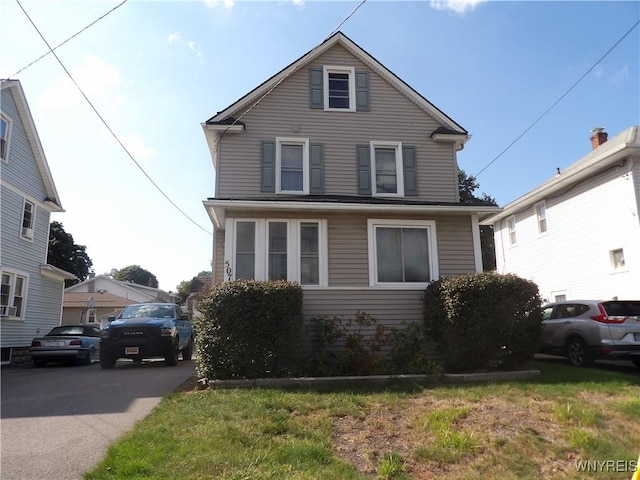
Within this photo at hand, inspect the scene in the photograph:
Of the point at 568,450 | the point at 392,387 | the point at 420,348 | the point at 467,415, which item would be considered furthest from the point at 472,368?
the point at 568,450

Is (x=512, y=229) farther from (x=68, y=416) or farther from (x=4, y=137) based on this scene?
(x=4, y=137)

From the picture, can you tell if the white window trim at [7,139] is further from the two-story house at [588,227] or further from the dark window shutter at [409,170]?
the two-story house at [588,227]

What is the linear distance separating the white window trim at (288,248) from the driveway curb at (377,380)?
302cm

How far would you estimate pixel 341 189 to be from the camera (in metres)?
12.6

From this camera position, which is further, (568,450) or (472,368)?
(472,368)

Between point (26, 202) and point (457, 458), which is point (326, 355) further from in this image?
point (26, 202)

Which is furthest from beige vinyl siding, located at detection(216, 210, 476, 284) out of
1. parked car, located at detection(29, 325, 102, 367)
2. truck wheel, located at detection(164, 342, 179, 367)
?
parked car, located at detection(29, 325, 102, 367)

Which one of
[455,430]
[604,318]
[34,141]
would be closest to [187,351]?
[34,141]

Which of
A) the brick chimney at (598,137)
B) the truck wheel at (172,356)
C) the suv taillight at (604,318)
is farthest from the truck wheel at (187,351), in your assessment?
the brick chimney at (598,137)

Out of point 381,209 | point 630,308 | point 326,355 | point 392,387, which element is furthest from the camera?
point 381,209

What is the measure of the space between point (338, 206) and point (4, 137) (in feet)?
41.6

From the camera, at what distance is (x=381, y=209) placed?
10.9 m

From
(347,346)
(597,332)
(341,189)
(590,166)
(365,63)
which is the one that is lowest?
(347,346)

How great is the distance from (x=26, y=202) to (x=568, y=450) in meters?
18.5
